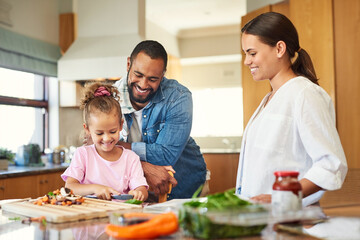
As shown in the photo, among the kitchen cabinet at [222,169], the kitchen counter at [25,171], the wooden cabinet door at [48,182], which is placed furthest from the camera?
the kitchen cabinet at [222,169]

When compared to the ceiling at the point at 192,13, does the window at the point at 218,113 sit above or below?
below

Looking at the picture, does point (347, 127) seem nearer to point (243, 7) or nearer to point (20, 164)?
point (20, 164)

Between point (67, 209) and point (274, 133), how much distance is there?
68 centimetres

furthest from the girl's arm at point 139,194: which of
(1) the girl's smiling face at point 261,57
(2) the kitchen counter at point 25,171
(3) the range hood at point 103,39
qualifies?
(3) the range hood at point 103,39

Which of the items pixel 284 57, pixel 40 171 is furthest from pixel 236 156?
pixel 284 57

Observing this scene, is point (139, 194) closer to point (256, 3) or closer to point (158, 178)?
point (158, 178)

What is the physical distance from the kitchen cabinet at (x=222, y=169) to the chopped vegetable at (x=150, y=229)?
385 centimetres

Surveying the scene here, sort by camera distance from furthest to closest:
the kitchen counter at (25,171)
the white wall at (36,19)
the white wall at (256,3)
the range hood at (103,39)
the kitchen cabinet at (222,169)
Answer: the kitchen cabinet at (222,169) → the range hood at (103,39) → the white wall at (36,19) → the white wall at (256,3) → the kitchen counter at (25,171)

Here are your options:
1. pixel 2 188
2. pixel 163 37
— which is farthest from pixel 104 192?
pixel 163 37

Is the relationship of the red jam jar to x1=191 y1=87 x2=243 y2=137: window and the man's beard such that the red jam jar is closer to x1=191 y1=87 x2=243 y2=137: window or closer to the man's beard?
the man's beard

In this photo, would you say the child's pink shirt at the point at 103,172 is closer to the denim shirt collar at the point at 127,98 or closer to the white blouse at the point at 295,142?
the denim shirt collar at the point at 127,98

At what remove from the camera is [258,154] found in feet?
5.00

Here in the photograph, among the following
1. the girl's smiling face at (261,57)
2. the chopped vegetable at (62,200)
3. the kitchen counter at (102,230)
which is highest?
the girl's smiling face at (261,57)

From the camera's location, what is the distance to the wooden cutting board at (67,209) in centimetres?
124
